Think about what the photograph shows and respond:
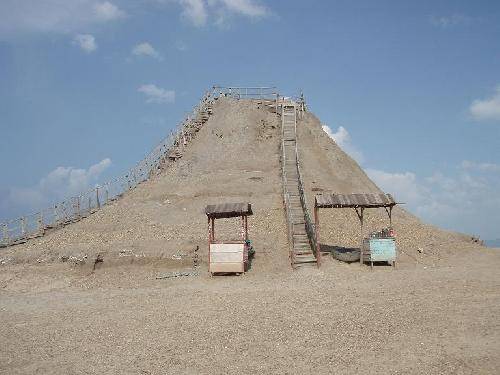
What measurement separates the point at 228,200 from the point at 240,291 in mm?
12959

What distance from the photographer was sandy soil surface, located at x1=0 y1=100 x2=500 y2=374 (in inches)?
532

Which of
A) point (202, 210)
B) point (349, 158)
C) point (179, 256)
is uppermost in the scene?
point (349, 158)

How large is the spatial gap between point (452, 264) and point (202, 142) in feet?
80.3

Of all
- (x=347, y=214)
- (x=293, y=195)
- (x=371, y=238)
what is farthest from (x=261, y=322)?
(x=347, y=214)

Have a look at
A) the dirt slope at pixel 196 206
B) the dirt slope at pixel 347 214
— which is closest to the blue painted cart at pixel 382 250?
the dirt slope at pixel 347 214

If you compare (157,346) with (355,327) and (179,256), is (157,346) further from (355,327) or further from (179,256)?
(179,256)

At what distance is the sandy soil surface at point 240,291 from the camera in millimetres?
13523

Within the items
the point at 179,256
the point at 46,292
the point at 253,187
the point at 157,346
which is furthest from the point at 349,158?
the point at 157,346

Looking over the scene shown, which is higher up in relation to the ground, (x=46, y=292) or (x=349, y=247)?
(x=349, y=247)

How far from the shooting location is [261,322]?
55.7 feet

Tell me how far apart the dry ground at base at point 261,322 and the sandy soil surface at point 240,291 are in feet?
0.25

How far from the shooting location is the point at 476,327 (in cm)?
1512

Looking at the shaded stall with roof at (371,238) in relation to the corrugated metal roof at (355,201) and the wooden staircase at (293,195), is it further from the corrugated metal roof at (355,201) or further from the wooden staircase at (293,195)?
the wooden staircase at (293,195)

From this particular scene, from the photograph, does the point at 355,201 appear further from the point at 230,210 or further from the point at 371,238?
the point at 230,210
